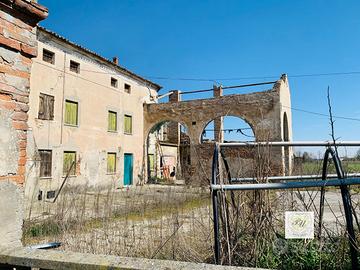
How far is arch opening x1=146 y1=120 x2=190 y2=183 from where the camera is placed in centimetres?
→ 2206

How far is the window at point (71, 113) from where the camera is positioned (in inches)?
600

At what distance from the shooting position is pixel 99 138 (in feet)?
56.6

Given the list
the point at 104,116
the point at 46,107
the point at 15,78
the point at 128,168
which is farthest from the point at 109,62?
the point at 15,78

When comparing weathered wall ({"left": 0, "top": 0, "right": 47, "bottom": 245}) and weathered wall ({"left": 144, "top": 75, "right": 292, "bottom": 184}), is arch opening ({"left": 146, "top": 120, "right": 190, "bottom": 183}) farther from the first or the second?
weathered wall ({"left": 0, "top": 0, "right": 47, "bottom": 245})

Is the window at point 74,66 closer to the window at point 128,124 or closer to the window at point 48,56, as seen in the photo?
the window at point 48,56

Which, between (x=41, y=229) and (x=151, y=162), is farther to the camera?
(x=151, y=162)

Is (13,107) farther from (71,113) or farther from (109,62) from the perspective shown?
(109,62)

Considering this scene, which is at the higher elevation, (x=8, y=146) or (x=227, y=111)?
(x=227, y=111)

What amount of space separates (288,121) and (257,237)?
54.9 ft

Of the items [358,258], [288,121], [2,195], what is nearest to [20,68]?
[2,195]

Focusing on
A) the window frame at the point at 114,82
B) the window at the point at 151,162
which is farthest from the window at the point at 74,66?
the window at the point at 151,162

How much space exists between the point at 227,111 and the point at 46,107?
977 centimetres

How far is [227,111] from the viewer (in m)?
17.7

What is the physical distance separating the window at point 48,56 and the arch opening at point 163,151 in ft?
27.7
